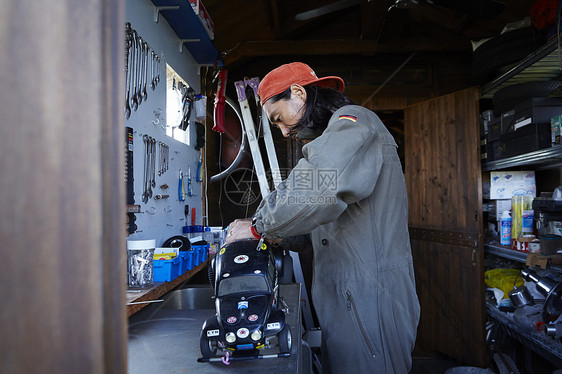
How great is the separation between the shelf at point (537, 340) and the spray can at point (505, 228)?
22.1 inches

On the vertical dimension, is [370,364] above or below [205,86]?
below

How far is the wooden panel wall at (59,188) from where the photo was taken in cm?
27

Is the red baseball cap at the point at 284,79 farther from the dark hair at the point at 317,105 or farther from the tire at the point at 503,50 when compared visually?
the tire at the point at 503,50

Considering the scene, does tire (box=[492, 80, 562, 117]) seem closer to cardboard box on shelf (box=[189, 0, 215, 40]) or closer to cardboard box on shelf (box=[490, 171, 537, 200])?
cardboard box on shelf (box=[490, 171, 537, 200])

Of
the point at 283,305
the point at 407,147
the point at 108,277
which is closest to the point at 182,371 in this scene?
A: the point at 283,305

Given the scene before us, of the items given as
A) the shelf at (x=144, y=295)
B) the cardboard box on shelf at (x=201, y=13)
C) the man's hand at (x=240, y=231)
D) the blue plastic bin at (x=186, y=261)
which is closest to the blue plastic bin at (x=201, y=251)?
the blue plastic bin at (x=186, y=261)

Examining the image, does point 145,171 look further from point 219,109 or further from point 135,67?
point 219,109

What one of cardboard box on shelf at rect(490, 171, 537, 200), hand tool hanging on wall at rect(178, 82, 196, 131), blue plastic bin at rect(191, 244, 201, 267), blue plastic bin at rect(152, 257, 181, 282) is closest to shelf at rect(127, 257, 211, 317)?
blue plastic bin at rect(152, 257, 181, 282)

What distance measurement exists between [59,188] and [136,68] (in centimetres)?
191

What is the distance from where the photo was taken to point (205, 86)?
3.69m

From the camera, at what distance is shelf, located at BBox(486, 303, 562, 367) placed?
2166 mm

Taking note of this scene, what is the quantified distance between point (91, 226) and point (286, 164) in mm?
4436

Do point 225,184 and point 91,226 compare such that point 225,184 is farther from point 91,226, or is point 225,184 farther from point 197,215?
point 91,226

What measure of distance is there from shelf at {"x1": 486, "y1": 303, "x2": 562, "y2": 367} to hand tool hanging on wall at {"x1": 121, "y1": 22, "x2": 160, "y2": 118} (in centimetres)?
270
